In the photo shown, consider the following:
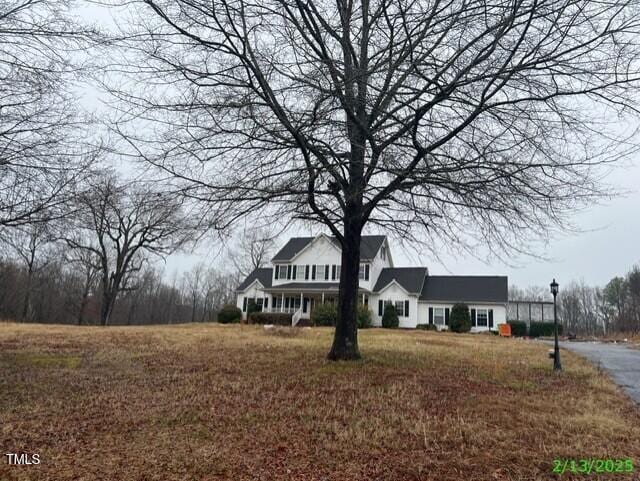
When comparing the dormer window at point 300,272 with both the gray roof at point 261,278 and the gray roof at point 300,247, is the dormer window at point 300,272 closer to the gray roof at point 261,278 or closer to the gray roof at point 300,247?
the gray roof at point 300,247

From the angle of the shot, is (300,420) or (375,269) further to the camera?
(375,269)

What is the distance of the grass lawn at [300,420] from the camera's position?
3.79 meters

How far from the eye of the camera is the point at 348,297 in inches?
358

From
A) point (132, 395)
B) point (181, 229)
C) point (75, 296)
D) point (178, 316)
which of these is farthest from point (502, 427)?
point (178, 316)

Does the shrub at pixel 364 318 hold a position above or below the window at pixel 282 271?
below

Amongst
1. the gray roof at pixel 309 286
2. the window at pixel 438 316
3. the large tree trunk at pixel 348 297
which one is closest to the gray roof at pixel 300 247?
the gray roof at pixel 309 286

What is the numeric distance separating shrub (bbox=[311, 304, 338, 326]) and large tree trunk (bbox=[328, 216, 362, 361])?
18.5 m

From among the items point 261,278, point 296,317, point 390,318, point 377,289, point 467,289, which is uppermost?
point 261,278

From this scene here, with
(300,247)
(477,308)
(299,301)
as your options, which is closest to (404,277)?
(477,308)

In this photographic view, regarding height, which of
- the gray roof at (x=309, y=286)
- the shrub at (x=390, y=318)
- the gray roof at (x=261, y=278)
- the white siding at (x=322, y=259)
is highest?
the white siding at (x=322, y=259)

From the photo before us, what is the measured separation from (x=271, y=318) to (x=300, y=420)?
24.9 m

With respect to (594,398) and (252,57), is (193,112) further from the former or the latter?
(594,398)

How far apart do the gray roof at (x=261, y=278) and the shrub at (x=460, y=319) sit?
579 inches

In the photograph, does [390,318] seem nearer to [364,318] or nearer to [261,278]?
[364,318]
